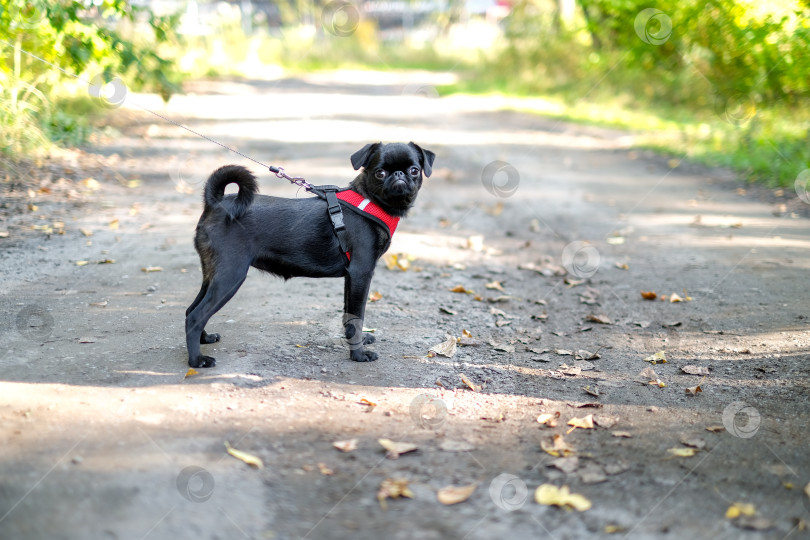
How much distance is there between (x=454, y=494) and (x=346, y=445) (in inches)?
25.2

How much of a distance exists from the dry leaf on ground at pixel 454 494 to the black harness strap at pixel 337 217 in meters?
1.75

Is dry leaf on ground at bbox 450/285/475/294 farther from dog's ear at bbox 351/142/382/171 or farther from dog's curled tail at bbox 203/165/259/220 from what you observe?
dog's curled tail at bbox 203/165/259/220

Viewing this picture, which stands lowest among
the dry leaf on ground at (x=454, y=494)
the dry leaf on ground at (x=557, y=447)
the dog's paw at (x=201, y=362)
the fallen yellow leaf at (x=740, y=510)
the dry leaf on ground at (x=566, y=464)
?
the dog's paw at (x=201, y=362)

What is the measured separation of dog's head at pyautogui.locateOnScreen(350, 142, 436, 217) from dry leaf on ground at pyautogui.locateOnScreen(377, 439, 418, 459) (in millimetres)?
1650

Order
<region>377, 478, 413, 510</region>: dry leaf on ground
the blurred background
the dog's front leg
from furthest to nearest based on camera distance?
the blurred background → the dog's front leg → <region>377, 478, 413, 510</region>: dry leaf on ground

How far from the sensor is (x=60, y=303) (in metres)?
5.30

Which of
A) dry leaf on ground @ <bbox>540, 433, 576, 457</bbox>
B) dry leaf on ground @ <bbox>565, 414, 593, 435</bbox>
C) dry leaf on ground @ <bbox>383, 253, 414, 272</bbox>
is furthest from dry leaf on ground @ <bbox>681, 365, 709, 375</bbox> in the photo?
dry leaf on ground @ <bbox>383, 253, 414, 272</bbox>

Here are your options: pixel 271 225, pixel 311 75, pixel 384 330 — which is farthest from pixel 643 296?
pixel 311 75

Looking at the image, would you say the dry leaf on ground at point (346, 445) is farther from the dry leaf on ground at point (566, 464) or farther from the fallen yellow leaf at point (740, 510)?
the fallen yellow leaf at point (740, 510)

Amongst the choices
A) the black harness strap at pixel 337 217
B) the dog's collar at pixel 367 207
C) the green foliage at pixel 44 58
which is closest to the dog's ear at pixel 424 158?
the dog's collar at pixel 367 207

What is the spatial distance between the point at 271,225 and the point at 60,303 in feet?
7.00

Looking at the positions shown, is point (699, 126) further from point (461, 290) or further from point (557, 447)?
point (557, 447)

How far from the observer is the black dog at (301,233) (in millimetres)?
4191

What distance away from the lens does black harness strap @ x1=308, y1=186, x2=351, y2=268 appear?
14.4 feet
